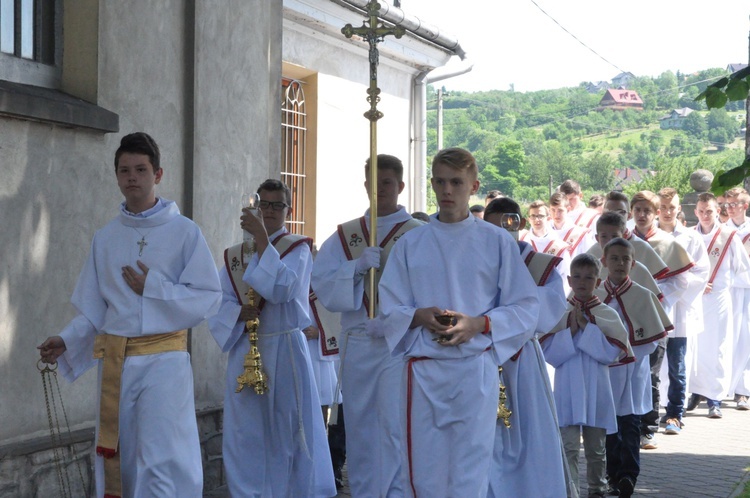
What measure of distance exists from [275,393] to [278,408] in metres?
0.10

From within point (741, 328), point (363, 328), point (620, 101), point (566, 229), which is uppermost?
point (620, 101)

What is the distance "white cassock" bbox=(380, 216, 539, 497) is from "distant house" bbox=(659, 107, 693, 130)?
122 metres

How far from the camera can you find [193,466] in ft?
19.5

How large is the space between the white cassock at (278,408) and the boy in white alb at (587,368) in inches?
65.6

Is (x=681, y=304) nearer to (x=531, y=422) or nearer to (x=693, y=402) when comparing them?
(x=693, y=402)

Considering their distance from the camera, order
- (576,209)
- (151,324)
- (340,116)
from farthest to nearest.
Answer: (340,116) → (576,209) → (151,324)

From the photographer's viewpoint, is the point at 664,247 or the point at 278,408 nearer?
the point at 278,408

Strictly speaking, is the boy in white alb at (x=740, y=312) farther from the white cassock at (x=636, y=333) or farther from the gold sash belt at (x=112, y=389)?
the gold sash belt at (x=112, y=389)

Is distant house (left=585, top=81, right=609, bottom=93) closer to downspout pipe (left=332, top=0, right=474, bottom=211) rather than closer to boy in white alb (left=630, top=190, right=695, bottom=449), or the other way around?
downspout pipe (left=332, top=0, right=474, bottom=211)

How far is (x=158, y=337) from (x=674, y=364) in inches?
287

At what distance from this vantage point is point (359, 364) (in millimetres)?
7555

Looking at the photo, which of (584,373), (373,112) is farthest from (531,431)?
(373,112)

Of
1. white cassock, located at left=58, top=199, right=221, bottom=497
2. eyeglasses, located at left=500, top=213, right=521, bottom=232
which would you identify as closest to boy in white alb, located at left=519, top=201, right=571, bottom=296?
eyeglasses, located at left=500, top=213, right=521, bottom=232

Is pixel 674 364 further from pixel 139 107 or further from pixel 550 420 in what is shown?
pixel 139 107
